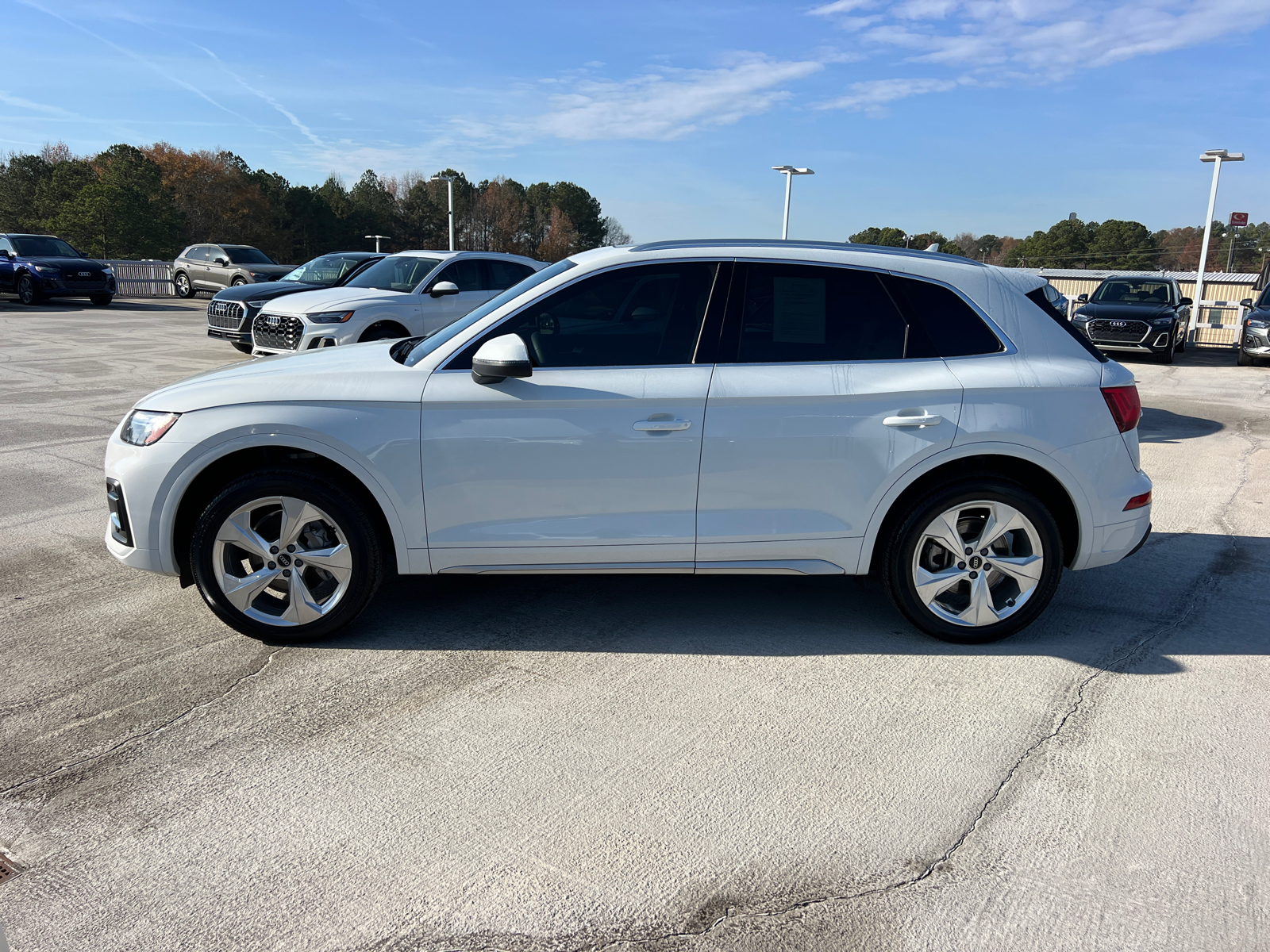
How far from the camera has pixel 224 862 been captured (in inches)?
106

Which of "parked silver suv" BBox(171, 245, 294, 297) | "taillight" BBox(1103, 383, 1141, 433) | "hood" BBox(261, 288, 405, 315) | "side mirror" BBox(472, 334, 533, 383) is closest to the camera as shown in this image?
"side mirror" BBox(472, 334, 533, 383)

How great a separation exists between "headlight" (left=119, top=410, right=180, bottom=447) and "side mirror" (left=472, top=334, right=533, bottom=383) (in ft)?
4.59

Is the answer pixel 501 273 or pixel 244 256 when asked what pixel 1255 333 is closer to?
pixel 501 273

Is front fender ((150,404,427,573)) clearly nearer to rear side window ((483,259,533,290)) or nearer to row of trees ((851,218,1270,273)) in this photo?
rear side window ((483,259,533,290))

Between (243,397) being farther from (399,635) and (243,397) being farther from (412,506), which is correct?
(399,635)

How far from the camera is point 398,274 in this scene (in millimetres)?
12211

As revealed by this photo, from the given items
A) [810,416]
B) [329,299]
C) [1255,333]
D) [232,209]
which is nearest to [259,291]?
[329,299]

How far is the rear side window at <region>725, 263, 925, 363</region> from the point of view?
4059mm

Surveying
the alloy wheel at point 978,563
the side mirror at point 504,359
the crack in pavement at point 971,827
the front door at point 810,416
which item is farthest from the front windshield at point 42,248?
the crack in pavement at point 971,827

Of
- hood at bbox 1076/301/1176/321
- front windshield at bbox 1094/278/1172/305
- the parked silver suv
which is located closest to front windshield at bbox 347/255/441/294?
hood at bbox 1076/301/1176/321

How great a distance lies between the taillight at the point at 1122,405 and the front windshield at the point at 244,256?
27687mm

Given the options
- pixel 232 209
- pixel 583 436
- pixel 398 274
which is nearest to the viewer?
pixel 583 436

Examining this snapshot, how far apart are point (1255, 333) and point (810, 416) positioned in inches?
701

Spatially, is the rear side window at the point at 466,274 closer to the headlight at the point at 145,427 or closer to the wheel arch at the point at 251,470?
the headlight at the point at 145,427
